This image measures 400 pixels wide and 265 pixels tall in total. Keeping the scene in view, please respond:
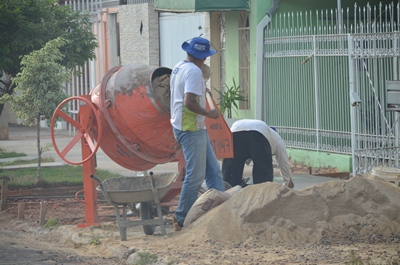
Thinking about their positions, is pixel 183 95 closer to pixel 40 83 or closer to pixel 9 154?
pixel 40 83

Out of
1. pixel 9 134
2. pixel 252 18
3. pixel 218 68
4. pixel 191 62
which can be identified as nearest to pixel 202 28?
pixel 218 68

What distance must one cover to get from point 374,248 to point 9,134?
18.3 m

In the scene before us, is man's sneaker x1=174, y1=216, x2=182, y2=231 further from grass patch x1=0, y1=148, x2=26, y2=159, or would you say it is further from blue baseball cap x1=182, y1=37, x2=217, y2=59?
grass patch x1=0, y1=148, x2=26, y2=159

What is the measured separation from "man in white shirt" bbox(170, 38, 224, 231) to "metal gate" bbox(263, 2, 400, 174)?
420 cm

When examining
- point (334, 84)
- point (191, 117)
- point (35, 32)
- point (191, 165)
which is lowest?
point (191, 165)

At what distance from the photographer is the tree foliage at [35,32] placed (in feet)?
50.9

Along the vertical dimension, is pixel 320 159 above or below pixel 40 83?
A: below

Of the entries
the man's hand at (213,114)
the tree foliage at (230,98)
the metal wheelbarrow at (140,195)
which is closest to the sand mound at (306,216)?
the metal wheelbarrow at (140,195)

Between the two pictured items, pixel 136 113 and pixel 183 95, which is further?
pixel 136 113

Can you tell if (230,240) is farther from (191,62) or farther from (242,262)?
(191,62)

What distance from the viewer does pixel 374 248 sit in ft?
25.2

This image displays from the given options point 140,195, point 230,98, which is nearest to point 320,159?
point 230,98

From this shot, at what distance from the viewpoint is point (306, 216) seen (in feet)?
27.3

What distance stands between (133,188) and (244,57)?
332 inches
